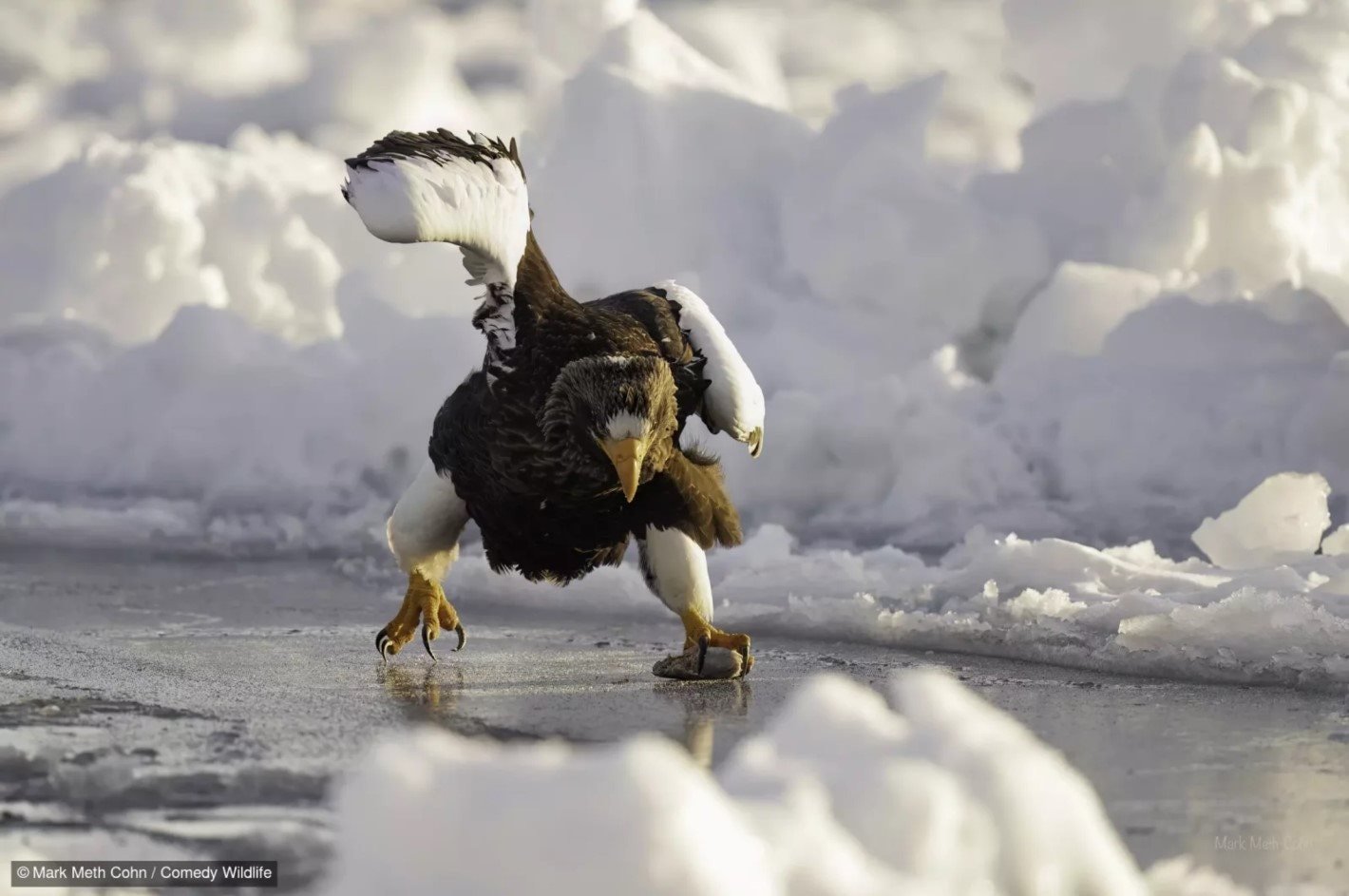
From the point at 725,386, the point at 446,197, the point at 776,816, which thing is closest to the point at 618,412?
the point at 725,386

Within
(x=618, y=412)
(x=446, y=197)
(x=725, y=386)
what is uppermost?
(x=446, y=197)

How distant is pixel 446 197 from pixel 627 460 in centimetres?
105

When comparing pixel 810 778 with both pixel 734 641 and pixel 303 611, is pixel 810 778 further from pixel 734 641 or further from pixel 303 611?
pixel 303 611

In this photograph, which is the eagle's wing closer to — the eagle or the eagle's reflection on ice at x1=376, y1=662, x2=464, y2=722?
the eagle

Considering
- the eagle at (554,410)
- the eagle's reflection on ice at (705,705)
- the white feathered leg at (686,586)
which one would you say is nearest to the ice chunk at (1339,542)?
the eagle at (554,410)

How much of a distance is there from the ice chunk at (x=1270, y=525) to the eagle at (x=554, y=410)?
2834mm

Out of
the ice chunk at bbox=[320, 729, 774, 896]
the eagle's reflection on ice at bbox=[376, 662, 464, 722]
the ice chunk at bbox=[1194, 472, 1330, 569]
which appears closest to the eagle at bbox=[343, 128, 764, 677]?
the eagle's reflection on ice at bbox=[376, 662, 464, 722]

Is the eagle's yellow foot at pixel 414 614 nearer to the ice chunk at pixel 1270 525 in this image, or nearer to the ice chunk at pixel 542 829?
the ice chunk at pixel 542 829

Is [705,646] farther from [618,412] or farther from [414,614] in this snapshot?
[414,614]

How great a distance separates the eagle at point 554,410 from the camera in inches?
187

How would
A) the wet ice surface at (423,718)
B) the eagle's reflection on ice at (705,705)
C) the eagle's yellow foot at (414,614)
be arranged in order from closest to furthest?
the wet ice surface at (423,718) < the eagle's reflection on ice at (705,705) < the eagle's yellow foot at (414,614)

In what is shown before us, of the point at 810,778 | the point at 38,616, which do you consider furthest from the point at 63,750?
the point at 38,616

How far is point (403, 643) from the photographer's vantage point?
5.65 metres

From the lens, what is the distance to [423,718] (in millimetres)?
4113
